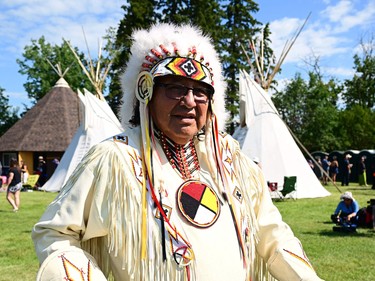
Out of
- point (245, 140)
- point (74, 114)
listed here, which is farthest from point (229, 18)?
point (245, 140)

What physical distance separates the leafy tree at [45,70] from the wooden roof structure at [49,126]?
8.29 metres

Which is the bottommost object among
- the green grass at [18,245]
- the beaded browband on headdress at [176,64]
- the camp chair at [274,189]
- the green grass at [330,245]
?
the green grass at [330,245]

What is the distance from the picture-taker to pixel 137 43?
2.14m

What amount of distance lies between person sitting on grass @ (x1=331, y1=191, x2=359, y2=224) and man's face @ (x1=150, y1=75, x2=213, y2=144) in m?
6.80

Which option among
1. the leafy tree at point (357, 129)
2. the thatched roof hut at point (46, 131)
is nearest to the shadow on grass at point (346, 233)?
the thatched roof hut at point (46, 131)

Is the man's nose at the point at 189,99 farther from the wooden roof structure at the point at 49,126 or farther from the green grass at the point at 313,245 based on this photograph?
the wooden roof structure at the point at 49,126

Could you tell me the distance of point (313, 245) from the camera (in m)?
6.73

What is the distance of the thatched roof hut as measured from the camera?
24938mm

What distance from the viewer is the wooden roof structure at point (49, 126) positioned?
24938 millimetres

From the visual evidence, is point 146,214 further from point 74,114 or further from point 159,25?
point 74,114

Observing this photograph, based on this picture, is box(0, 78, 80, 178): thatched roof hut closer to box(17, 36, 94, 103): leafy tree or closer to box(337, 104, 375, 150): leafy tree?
box(17, 36, 94, 103): leafy tree

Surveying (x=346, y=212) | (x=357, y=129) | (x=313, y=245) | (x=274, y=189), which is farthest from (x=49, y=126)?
(x=313, y=245)

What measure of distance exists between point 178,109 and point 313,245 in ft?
17.8

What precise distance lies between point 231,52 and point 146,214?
27895mm
